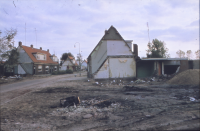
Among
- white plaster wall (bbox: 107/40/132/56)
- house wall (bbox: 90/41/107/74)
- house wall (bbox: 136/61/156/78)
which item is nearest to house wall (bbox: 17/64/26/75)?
house wall (bbox: 90/41/107/74)

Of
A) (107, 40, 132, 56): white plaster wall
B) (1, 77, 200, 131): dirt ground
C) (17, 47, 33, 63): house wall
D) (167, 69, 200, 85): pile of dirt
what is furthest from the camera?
(17, 47, 33, 63): house wall

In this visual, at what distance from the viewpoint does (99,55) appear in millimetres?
22469

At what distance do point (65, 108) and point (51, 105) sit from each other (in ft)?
3.86

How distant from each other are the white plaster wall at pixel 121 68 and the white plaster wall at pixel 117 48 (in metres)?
0.92

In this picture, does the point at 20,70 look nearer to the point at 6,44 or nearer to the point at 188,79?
the point at 6,44

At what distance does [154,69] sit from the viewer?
68.7 feet

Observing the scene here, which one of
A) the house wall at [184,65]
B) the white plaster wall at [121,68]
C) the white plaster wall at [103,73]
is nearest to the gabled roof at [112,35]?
the white plaster wall at [121,68]

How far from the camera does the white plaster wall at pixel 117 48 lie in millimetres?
20016

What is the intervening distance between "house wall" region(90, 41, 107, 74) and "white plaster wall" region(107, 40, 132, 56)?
912mm

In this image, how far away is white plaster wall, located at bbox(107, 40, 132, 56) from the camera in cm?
2002

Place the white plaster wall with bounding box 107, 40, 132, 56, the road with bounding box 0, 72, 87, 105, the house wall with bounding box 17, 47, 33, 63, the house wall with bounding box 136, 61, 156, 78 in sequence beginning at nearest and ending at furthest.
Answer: the road with bounding box 0, 72, 87, 105 → the white plaster wall with bounding box 107, 40, 132, 56 → the house wall with bounding box 136, 61, 156, 78 → the house wall with bounding box 17, 47, 33, 63

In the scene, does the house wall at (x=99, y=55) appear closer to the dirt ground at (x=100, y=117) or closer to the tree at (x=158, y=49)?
the dirt ground at (x=100, y=117)

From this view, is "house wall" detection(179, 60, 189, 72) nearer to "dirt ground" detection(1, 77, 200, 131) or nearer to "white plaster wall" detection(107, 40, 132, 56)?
"white plaster wall" detection(107, 40, 132, 56)

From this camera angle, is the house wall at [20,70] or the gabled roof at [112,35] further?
the house wall at [20,70]
